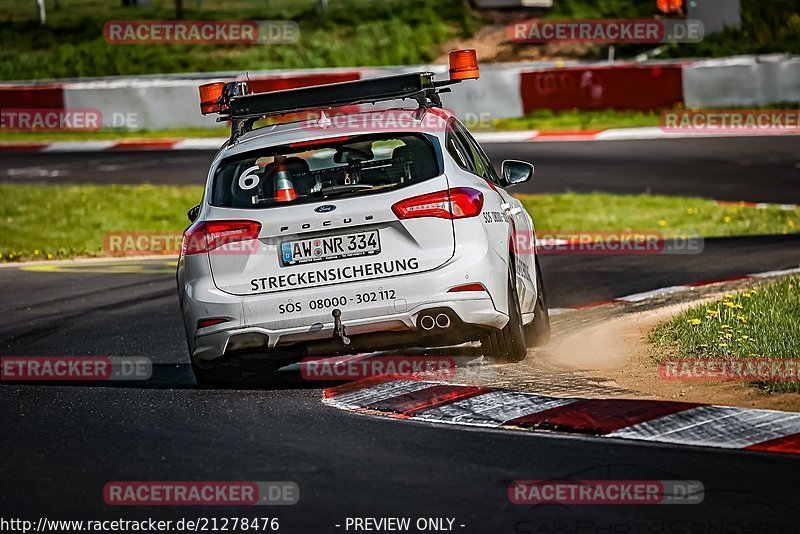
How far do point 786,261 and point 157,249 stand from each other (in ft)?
24.5

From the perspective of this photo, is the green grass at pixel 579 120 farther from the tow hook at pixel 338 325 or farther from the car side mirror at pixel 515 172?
the tow hook at pixel 338 325

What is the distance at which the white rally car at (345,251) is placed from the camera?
8656 millimetres

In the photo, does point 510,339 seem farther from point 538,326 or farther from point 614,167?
point 614,167

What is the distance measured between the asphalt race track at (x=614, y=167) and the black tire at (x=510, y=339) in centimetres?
1153

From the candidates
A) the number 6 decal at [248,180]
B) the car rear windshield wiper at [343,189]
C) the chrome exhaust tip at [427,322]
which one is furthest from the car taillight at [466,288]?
the number 6 decal at [248,180]

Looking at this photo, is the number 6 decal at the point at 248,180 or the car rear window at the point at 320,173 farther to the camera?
the number 6 decal at the point at 248,180

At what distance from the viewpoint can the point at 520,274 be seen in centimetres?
966

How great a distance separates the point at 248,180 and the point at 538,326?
245 cm

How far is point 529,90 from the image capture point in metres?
31.1

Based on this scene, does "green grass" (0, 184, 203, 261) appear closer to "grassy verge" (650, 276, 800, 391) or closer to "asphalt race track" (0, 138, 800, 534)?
"asphalt race track" (0, 138, 800, 534)

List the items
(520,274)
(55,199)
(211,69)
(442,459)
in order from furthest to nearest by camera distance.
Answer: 1. (211,69)
2. (55,199)
3. (520,274)
4. (442,459)

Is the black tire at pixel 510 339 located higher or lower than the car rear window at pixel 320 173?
lower

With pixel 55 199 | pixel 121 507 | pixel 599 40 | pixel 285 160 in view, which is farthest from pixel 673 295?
pixel 599 40

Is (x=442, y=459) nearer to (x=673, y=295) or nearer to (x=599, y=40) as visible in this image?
(x=673, y=295)
